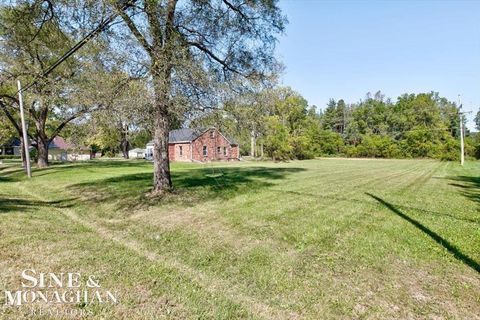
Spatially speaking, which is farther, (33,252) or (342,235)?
(342,235)

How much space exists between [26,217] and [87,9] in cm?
508

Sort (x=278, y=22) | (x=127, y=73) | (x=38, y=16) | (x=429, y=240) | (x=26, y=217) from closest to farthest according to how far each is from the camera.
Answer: (x=429, y=240)
(x=26, y=217)
(x=127, y=73)
(x=38, y=16)
(x=278, y=22)

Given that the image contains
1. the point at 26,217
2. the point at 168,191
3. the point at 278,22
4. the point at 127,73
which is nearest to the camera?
the point at 26,217

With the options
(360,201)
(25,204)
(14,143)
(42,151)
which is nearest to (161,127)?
(25,204)

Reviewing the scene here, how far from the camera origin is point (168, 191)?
9.65m

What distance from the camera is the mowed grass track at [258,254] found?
3305 millimetres

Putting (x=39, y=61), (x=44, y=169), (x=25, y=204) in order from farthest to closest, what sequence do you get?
(x=44, y=169)
(x=39, y=61)
(x=25, y=204)

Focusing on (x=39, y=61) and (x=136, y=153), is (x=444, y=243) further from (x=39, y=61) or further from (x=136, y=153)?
(x=136, y=153)

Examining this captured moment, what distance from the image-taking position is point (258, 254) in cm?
479

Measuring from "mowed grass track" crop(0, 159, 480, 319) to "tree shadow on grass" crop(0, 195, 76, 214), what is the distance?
4cm

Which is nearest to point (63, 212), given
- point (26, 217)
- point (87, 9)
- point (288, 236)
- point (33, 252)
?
point (26, 217)

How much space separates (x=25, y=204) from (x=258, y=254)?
24.7ft

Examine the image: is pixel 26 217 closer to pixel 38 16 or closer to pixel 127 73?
pixel 127 73

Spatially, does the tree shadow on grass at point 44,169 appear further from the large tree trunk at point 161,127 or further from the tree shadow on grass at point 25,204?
the large tree trunk at point 161,127
